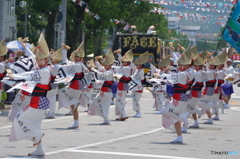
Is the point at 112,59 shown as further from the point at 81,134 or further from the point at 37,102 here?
the point at 37,102

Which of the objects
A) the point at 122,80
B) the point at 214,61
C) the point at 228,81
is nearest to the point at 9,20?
the point at 228,81

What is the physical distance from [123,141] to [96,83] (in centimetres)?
424

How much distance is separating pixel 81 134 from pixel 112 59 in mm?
3491

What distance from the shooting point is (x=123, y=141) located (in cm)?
1245

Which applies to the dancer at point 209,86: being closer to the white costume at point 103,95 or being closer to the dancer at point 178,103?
the white costume at point 103,95

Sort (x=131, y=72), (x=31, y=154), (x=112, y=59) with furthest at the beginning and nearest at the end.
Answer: (x=131, y=72) → (x=112, y=59) → (x=31, y=154)

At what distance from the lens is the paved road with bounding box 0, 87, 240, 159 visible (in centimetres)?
1063

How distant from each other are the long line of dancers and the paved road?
1.28 feet

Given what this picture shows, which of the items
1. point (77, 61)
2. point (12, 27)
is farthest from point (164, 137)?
point (12, 27)

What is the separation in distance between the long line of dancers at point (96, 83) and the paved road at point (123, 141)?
39 centimetres

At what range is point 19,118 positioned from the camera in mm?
10242

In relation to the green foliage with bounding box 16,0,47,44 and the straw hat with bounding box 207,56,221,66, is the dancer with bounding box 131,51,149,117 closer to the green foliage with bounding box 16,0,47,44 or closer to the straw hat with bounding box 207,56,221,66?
the straw hat with bounding box 207,56,221,66

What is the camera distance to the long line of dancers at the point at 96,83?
33.8 ft

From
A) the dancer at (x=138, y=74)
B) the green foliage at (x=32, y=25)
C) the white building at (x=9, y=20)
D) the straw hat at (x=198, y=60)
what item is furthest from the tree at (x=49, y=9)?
the green foliage at (x=32, y=25)
